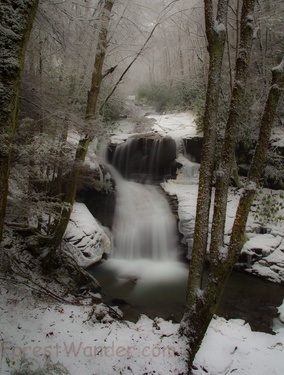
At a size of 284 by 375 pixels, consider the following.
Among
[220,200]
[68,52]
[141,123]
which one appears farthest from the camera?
[141,123]

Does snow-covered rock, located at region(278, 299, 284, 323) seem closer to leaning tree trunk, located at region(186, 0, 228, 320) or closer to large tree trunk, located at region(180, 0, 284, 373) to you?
large tree trunk, located at region(180, 0, 284, 373)

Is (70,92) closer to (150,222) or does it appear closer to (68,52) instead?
(68,52)

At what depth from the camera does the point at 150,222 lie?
31.1 ft

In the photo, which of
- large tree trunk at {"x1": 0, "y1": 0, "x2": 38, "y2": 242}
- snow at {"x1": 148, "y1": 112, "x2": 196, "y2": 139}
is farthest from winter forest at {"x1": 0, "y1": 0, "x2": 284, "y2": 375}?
snow at {"x1": 148, "y1": 112, "x2": 196, "y2": 139}

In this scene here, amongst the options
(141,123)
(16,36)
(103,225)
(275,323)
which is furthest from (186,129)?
(16,36)

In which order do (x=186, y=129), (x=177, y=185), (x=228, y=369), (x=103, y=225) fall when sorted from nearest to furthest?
(x=228, y=369)
(x=103, y=225)
(x=177, y=185)
(x=186, y=129)

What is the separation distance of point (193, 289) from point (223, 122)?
9310mm

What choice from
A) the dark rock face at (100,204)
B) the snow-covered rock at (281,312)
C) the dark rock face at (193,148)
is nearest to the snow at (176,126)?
the dark rock face at (193,148)

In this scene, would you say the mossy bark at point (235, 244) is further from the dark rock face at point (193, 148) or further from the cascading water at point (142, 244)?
the dark rock face at point (193, 148)

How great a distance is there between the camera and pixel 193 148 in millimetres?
11875

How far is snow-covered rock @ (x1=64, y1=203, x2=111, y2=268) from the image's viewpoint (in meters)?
7.21

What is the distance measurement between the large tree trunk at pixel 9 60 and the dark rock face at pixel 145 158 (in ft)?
32.1

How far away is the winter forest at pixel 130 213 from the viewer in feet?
9.58

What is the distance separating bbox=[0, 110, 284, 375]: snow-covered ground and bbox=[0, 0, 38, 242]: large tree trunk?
7.20 feet
